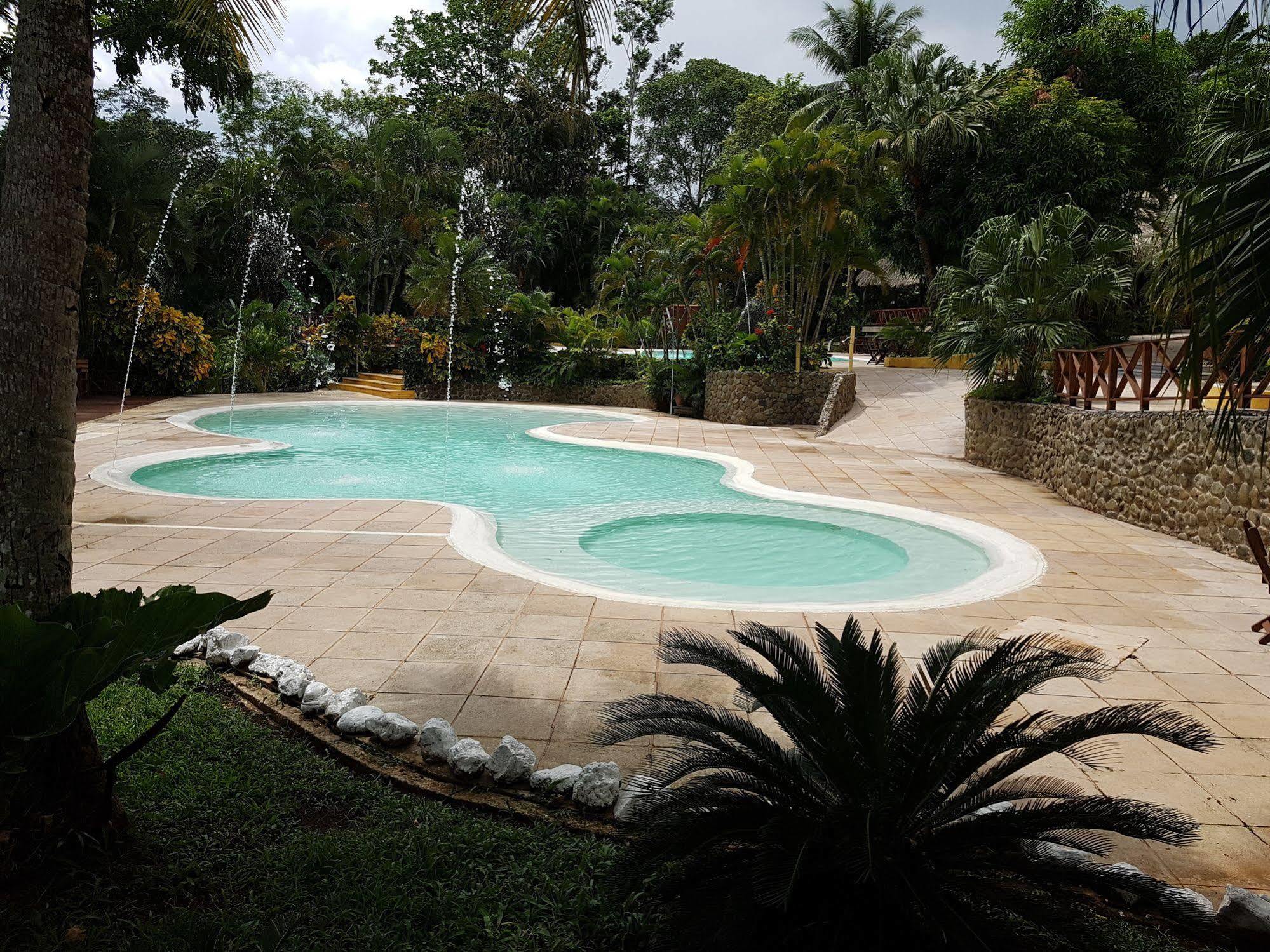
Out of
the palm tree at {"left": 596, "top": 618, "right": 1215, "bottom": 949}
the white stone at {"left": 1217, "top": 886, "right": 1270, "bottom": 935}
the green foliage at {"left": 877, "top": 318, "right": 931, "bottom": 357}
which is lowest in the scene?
the white stone at {"left": 1217, "top": 886, "right": 1270, "bottom": 935}

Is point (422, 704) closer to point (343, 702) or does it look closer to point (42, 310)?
point (343, 702)

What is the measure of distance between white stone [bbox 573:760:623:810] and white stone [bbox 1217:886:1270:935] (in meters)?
1.85

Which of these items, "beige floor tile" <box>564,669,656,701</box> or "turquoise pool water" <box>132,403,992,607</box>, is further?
"turquoise pool water" <box>132,403,992,607</box>

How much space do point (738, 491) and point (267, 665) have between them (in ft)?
20.7

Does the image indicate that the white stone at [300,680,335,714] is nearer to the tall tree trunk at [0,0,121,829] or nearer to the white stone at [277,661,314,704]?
the white stone at [277,661,314,704]

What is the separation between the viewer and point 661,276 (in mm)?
23891

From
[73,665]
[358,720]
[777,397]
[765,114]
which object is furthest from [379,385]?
[73,665]

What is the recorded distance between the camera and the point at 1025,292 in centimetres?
1084

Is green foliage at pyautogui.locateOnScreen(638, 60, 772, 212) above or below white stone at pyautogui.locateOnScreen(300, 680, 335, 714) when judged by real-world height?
above

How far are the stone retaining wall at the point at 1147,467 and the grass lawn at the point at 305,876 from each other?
17.2 ft

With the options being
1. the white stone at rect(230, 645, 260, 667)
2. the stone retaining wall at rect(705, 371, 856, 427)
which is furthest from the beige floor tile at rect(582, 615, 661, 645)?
the stone retaining wall at rect(705, 371, 856, 427)

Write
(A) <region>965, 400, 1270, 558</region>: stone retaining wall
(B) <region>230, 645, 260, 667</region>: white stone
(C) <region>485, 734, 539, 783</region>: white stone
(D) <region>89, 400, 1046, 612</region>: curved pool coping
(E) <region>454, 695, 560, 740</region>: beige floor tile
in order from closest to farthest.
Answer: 1. (C) <region>485, 734, 539, 783</region>: white stone
2. (E) <region>454, 695, 560, 740</region>: beige floor tile
3. (B) <region>230, 645, 260, 667</region>: white stone
4. (D) <region>89, 400, 1046, 612</region>: curved pool coping
5. (A) <region>965, 400, 1270, 558</region>: stone retaining wall

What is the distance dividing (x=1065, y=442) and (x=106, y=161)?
17.3 meters

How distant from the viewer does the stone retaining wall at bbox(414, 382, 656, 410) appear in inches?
771
